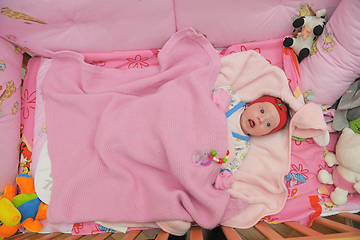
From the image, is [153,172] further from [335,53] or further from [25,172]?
[335,53]

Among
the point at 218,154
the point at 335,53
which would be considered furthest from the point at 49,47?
the point at 335,53

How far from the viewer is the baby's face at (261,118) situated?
1004 millimetres

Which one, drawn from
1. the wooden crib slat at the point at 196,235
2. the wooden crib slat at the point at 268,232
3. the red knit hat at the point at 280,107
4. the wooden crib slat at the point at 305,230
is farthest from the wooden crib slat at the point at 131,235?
the red knit hat at the point at 280,107

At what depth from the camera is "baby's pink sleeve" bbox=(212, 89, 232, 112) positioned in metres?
1.06

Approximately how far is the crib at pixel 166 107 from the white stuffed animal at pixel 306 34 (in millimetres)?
32

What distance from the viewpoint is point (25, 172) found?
1082mm

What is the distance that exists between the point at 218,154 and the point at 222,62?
0.49 meters

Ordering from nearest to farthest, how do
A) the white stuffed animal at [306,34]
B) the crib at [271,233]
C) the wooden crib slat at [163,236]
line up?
the crib at [271,233] → the wooden crib slat at [163,236] → the white stuffed animal at [306,34]

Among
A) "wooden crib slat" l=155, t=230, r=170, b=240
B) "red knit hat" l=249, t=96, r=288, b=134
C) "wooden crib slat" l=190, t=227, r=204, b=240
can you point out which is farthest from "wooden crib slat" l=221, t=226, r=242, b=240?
"red knit hat" l=249, t=96, r=288, b=134

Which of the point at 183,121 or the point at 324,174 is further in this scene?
the point at 324,174

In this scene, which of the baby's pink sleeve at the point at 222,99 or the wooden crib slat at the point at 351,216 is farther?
the baby's pink sleeve at the point at 222,99

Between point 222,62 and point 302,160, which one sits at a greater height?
point 222,62

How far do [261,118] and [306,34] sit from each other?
1.53 ft

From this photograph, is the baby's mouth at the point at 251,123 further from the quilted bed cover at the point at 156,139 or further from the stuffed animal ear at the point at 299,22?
the stuffed animal ear at the point at 299,22
